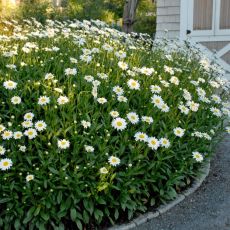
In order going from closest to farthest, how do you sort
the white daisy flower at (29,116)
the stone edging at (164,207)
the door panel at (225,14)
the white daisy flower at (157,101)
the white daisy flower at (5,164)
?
the white daisy flower at (5,164) < the white daisy flower at (29,116) < the stone edging at (164,207) < the white daisy flower at (157,101) < the door panel at (225,14)

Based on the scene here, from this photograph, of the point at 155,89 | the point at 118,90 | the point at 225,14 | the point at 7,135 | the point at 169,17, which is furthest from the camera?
the point at 169,17

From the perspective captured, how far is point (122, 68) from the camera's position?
355 centimetres

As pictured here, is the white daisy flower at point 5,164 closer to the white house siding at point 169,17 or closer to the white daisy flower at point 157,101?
the white daisy flower at point 157,101

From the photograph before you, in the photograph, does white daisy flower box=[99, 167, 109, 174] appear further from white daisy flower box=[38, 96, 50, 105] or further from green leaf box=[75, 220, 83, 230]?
white daisy flower box=[38, 96, 50, 105]

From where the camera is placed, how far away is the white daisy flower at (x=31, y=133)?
2.80 meters

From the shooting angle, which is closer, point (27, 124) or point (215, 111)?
point (27, 124)

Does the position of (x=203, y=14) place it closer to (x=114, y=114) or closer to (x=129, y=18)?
(x=129, y=18)

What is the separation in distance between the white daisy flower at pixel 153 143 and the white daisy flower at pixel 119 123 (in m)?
0.23

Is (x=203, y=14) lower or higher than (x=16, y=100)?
higher

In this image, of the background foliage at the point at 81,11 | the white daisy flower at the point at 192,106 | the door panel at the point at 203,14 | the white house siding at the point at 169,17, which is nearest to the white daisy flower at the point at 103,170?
the white daisy flower at the point at 192,106

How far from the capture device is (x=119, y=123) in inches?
118

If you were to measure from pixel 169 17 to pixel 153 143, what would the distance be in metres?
6.09

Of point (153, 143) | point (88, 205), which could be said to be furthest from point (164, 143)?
point (88, 205)

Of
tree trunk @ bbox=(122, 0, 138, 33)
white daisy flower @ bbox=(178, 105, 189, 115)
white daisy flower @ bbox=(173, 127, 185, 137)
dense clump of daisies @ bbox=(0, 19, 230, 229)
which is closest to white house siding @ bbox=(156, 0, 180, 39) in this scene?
tree trunk @ bbox=(122, 0, 138, 33)
